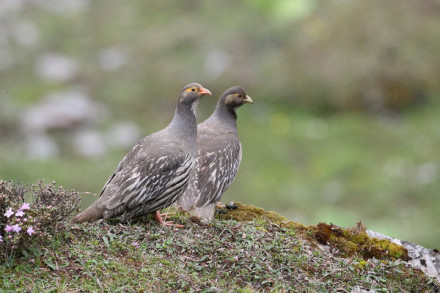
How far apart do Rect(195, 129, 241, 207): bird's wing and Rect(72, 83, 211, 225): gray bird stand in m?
1.22

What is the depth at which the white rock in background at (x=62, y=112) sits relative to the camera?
78.8 ft

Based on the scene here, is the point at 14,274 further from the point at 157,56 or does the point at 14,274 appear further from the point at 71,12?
the point at 71,12

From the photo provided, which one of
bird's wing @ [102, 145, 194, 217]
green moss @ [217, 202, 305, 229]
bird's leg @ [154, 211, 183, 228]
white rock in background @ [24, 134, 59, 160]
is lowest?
bird's leg @ [154, 211, 183, 228]

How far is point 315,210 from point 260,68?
6.85m

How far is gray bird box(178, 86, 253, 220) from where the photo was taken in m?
12.0

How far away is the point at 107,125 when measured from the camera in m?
24.3

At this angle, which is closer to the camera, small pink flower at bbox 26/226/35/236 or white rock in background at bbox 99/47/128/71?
small pink flower at bbox 26/226/35/236

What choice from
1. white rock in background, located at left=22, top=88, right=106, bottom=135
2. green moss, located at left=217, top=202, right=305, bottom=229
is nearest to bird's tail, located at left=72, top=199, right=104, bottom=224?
green moss, located at left=217, top=202, right=305, bottom=229

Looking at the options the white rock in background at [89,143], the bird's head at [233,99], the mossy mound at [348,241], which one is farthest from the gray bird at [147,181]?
the white rock in background at [89,143]

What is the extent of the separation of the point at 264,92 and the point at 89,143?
5805mm

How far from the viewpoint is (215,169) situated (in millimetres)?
12602

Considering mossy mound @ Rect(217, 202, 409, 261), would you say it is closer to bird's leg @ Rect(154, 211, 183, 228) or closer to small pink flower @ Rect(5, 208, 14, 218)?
bird's leg @ Rect(154, 211, 183, 228)

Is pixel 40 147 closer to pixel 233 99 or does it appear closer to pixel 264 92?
pixel 264 92

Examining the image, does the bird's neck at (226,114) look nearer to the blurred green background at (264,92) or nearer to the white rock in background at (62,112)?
the blurred green background at (264,92)
